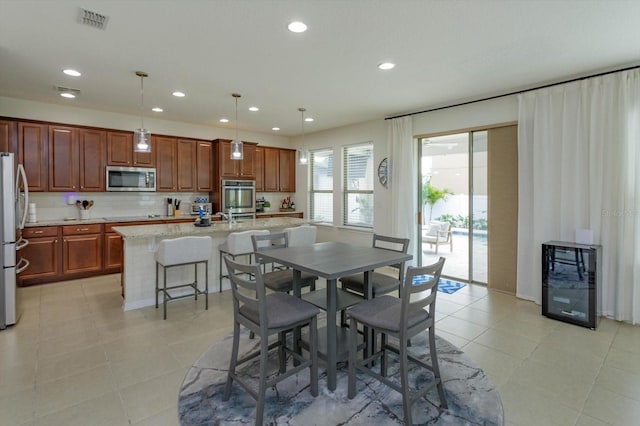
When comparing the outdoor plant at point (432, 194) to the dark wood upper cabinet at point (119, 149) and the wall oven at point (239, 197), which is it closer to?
the wall oven at point (239, 197)

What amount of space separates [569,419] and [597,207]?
8.48 ft

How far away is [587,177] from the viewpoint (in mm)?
3773

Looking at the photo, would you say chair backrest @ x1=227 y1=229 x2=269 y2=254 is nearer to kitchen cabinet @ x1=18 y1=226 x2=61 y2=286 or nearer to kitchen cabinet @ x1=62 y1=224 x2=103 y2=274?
kitchen cabinet @ x1=62 y1=224 x2=103 y2=274

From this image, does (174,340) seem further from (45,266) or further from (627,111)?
(627,111)

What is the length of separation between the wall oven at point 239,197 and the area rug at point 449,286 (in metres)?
3.96

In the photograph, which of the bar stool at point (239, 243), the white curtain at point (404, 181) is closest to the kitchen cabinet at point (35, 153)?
the bar stool at point (239, 243)

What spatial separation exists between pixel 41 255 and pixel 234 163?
3437 millimetres

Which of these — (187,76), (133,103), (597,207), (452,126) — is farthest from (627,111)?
(133,103)

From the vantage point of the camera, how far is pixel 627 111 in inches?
137

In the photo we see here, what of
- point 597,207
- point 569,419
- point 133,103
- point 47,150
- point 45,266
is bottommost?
point 569,419

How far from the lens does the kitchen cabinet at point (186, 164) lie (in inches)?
251

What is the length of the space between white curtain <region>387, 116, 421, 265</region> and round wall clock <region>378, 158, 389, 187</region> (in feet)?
0.56

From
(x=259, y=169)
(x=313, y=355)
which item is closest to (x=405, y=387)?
(x=313, y=355)

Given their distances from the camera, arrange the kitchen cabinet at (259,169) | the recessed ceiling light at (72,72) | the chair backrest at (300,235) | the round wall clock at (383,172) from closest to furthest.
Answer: the recessed ceiling light at (72,72) < the chair backrest at (300,235) < the round wall clock at (383,172) < the kitchen cabinet at (259,169)
